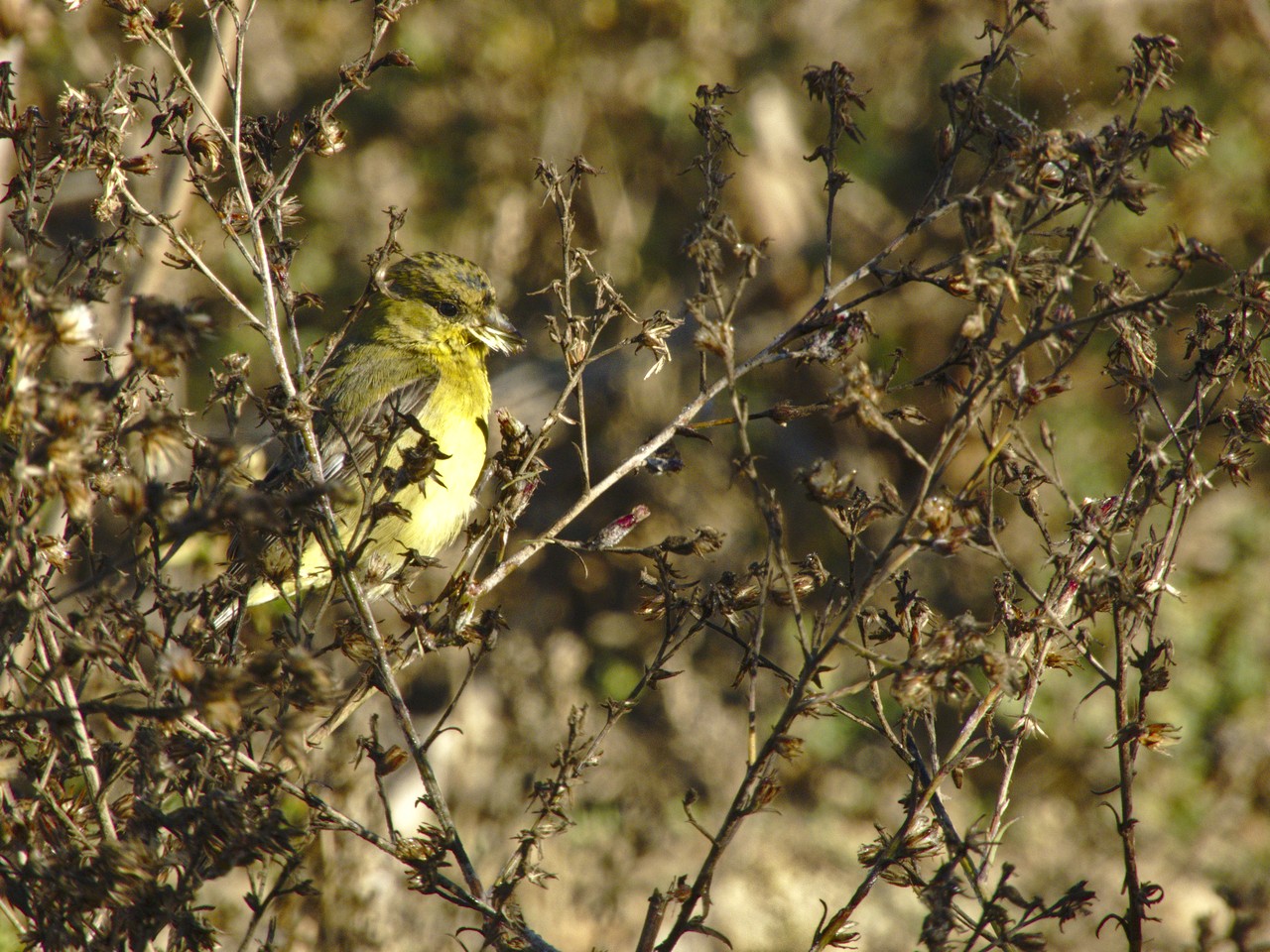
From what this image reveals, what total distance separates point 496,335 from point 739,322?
137 inches

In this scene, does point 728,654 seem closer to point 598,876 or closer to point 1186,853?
point 598,876

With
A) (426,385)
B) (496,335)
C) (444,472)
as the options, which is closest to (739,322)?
(496,335)

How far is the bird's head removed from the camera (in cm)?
450

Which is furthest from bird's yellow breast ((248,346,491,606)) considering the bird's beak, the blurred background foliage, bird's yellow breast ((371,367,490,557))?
the blurred background foliage

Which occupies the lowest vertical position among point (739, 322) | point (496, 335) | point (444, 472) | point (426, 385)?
point (444, 472)

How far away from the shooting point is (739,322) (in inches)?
304

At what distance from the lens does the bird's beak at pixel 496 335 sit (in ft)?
14.8

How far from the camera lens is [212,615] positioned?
2.63 metres

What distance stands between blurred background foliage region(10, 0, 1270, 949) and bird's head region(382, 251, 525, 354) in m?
1.96

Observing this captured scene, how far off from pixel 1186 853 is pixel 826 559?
250 cm

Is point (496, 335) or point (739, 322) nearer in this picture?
point (496, 335)

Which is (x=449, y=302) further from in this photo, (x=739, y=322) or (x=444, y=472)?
(x=739, y=322)

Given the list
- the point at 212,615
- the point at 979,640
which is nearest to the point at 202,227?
the point at 212,615

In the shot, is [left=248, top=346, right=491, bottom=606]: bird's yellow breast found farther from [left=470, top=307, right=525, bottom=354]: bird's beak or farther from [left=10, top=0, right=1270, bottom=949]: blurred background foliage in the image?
[left=10, top=0, right=1270, bottom=949]: blurred background foliage
